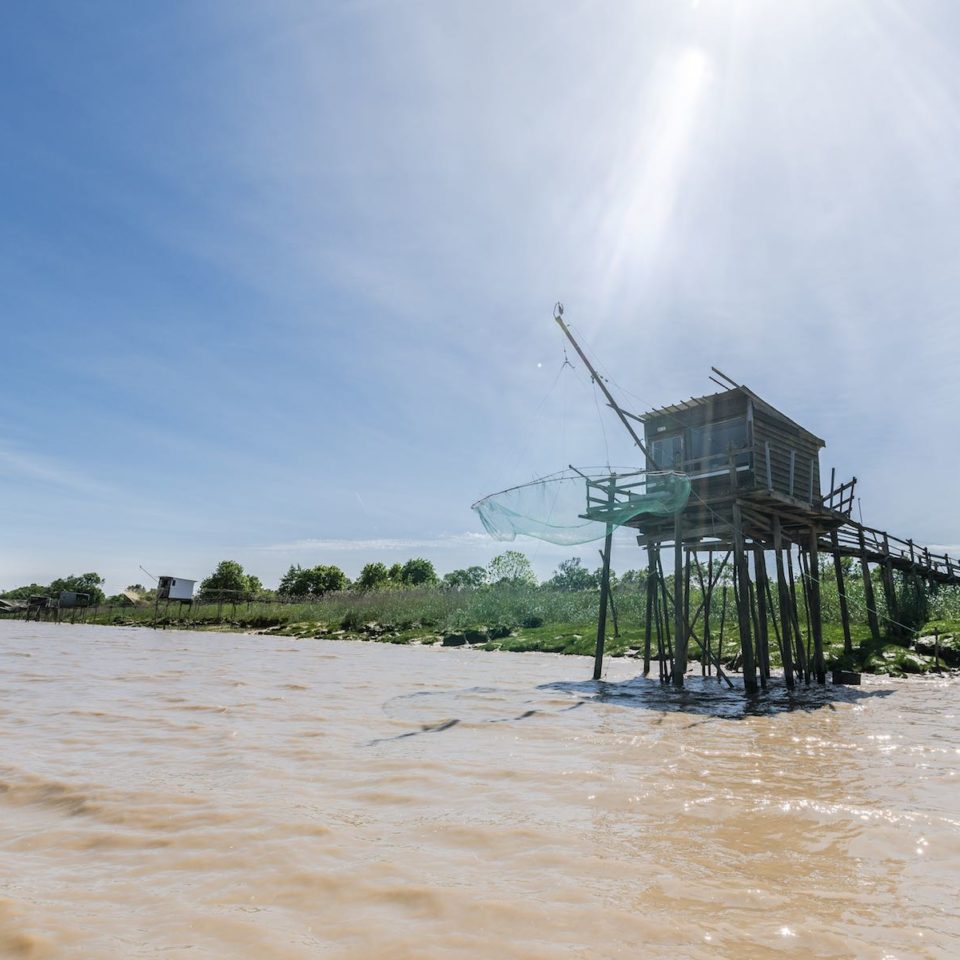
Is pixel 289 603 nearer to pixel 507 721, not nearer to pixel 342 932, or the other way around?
pixel 507 721

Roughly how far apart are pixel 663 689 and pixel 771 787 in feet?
31.8

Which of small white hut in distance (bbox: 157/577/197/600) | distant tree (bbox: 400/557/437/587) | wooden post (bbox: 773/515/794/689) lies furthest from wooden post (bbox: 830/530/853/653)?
distant tree (bbox: 400/557/437/587)

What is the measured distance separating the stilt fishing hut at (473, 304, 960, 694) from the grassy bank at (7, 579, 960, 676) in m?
2.05

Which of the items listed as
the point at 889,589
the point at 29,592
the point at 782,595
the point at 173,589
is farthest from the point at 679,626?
the point at 29,592

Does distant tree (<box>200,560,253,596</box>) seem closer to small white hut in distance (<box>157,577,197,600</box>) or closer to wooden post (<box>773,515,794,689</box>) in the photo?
small white hut in distance (<box>157,577,197,600</box>)

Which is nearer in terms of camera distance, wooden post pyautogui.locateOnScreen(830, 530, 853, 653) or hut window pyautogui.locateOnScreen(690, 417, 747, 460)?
hut window pyautogui.locateOnScreen(690, 417, 747, 460)

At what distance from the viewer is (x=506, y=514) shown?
A: 48.6 ft

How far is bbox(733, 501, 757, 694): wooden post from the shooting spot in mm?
14797

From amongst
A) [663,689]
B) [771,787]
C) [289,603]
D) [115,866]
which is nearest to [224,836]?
[115,866]

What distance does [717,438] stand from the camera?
684 inches

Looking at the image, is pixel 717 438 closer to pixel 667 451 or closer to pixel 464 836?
pixel 667 451

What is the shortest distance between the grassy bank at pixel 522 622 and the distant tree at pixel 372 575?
3541 cm

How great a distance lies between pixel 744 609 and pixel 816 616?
12.3 ft

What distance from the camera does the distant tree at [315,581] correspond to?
95875 mm
